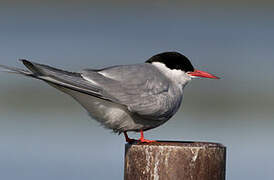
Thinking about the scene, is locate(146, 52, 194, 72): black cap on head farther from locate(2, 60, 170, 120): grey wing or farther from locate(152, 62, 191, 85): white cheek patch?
locate(2, 60, 170, 120): grey wing

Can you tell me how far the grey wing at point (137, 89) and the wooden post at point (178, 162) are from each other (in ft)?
1.88

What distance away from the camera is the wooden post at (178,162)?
2.78 meters

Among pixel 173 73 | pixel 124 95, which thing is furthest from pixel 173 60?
pixel 124 95

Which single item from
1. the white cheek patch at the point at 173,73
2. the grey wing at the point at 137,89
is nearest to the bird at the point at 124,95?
the grey wing at the point at 137,89

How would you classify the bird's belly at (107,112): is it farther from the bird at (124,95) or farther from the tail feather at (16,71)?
the tail feather at (16,71)

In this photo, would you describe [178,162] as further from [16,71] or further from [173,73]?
[173,73]

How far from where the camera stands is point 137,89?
3.49m

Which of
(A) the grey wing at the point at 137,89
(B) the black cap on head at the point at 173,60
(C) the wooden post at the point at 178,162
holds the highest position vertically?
(B) the black cap on head at the point at 173,60

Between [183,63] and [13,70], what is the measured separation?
1.42 metres

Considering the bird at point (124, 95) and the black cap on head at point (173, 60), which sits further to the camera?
the black cap on head at point (173, 60)

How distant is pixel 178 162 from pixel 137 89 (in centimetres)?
81

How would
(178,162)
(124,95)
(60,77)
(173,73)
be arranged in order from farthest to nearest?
1. (173,73)
2. (124,95)
3. (60,77)
4. (178,162)

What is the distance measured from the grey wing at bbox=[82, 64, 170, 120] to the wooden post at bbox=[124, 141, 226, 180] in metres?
0.57

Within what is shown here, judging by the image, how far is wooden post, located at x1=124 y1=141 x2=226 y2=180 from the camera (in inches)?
109
